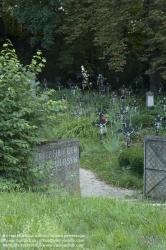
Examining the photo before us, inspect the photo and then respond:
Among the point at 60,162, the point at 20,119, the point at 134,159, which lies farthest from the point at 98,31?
the point at 20,119

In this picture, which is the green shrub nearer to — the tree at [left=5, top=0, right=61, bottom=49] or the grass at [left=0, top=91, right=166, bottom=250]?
the grass at [left=0, top=91, right=166, bottom=250]

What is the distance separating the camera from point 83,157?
1143 centimetres

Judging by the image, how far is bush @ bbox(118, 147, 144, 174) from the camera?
9.53m

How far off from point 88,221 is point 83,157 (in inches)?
261

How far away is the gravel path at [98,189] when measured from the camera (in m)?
8.45

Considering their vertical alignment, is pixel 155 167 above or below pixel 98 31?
below

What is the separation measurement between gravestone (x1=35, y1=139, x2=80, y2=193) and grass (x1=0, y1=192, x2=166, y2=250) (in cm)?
167

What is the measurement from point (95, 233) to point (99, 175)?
5791 mm

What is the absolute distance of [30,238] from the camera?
13.1ft

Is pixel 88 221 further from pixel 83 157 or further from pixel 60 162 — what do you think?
pixel 83 157

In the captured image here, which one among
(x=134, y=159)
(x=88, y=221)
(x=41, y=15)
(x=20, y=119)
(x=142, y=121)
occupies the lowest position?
(x=88, y=221)

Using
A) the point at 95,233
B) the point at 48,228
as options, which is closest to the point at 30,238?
the point at 48,228

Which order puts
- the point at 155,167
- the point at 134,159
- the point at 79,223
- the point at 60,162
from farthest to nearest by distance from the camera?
1. the point at 134,159
2. the point at 155,167
3. the point at 60,162
4. the point at 79,223

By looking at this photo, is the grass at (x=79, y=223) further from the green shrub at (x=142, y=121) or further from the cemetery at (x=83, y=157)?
Result: the green shrub at (x=142, y=121)
